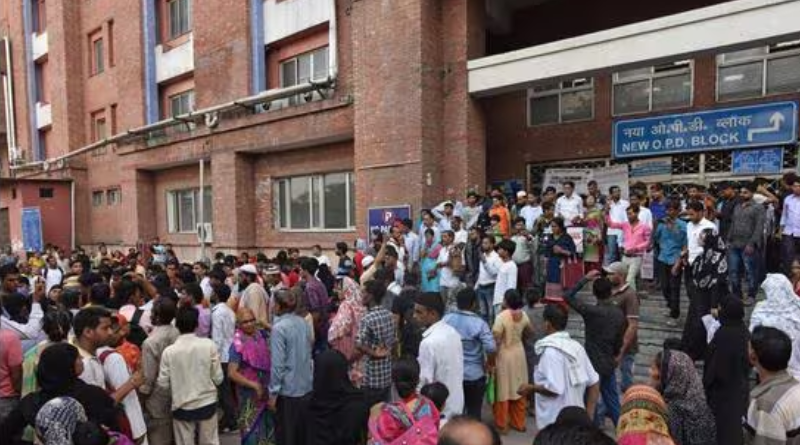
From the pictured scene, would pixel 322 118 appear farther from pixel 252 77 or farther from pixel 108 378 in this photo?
pixel 108 378

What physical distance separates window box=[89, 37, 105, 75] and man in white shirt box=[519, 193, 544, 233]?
68.9ft

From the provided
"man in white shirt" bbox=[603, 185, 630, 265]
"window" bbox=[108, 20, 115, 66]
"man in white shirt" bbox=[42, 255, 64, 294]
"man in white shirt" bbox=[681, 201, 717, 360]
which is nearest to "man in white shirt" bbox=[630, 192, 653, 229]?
"man in white shirt" bbox=[603, 185, 630, 265]

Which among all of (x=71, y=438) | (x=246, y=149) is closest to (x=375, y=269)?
(x=71, y=438)

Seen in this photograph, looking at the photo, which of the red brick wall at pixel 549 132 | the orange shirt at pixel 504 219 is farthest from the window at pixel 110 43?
the orange shirt at pixel 504 219

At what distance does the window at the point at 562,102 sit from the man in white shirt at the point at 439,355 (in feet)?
32.1

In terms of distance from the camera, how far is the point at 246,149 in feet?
51.3

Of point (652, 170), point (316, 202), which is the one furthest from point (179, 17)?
point (652, 170)

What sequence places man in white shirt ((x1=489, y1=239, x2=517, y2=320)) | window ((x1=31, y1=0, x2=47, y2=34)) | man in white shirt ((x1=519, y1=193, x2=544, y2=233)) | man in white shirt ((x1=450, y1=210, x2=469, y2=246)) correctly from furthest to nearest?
window ((x1=31, y1=0, x2=47, y2=34))
man in white shirt ((x1=519, y1=193, x2=544, y2=233))
man in white shirt ((x1=450, y1=210, x2=469, y2=246))
man in white shirt ((x1=489, y1=239, x2=517, y2=320))

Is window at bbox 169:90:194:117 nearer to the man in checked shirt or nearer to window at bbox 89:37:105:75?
window at bbox 89:37:105:75

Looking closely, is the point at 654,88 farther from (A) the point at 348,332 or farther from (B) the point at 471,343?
(A) the point at 348,332

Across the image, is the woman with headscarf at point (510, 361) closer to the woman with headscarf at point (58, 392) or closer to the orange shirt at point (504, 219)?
the orange shirt at point (504, 219)

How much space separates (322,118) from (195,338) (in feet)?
33.3

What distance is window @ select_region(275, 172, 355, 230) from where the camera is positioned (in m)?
14.6

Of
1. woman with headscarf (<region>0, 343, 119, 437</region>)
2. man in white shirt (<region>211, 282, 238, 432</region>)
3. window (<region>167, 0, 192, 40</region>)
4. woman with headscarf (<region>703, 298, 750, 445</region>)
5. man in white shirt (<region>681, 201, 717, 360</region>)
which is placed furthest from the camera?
window (<region>167, 0, 192, 40</region>)
